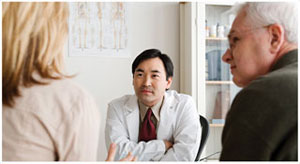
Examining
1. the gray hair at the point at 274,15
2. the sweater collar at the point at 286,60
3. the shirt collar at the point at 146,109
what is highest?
the gray hair at the point at 274,15

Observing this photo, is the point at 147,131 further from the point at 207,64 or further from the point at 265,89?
the point at 265,89

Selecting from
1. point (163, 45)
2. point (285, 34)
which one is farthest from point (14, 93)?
point (285, 34)

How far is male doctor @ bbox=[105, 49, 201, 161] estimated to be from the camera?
5.08ft

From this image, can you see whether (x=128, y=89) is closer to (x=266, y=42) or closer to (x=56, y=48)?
(x=56, y=48)

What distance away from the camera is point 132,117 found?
1.58 m

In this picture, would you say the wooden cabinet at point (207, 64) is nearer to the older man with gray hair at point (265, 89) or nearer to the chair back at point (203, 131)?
the chair back at point (203, 131)

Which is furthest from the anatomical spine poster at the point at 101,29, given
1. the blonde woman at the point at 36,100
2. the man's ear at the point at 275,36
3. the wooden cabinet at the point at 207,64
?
the man's ear at the point at 275,36

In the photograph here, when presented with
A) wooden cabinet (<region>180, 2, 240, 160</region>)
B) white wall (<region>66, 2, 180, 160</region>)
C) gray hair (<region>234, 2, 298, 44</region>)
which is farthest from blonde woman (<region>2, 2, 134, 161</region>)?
gray hair (<region>234, 2, 298, 44</region>)

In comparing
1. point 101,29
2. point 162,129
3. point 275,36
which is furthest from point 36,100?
point 275,36

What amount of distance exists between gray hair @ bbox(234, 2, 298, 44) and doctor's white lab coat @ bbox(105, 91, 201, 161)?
442 millimetres

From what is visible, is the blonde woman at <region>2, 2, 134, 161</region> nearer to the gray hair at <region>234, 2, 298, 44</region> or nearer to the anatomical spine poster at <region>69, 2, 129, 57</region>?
the anatomical spine poster at <region>69, 2, 129, 57</region>

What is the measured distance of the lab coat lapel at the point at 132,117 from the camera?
157cm

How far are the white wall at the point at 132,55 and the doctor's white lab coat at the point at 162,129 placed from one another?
0.05 meters

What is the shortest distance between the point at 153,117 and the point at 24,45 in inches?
22.8
